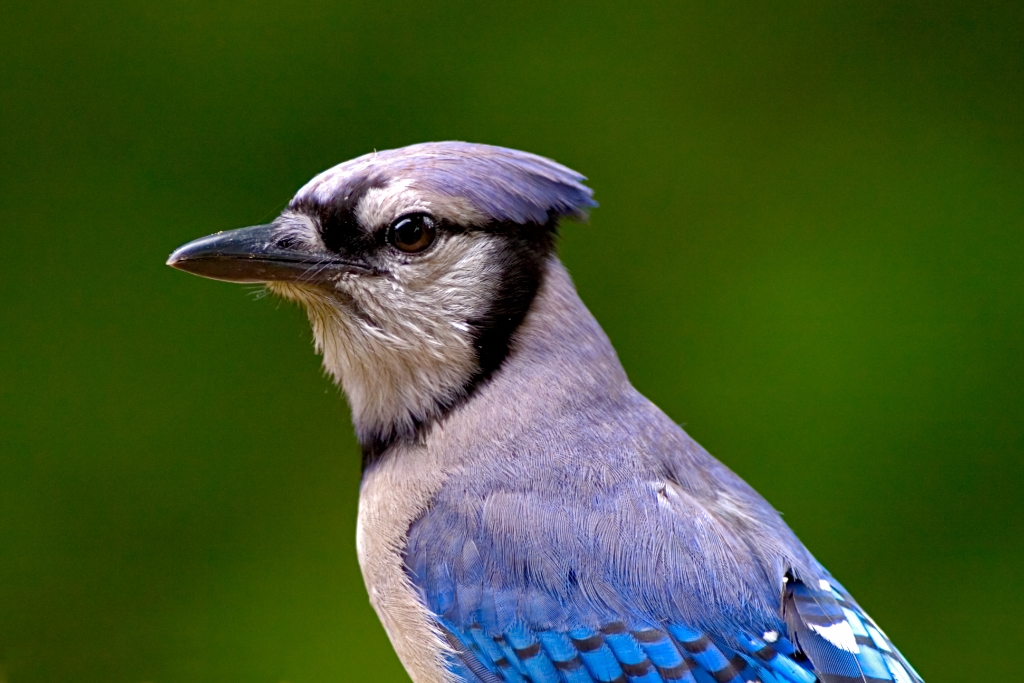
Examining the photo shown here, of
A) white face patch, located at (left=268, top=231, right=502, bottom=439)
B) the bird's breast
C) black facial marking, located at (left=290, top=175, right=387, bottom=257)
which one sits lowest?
the bird's breast

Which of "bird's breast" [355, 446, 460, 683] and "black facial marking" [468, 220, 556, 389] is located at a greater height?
"black facial marking" [468, 220, 556, 389]

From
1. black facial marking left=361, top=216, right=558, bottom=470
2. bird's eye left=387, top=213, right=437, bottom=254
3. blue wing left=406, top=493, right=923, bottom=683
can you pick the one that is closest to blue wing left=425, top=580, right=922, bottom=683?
blue wing left=406, top=493, right=923, bottom=683

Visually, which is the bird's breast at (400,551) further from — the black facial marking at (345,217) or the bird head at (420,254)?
the black facial marking at (345,217)

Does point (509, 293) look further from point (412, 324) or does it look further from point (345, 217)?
point (345, 217)

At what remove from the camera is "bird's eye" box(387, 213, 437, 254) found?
175 cm

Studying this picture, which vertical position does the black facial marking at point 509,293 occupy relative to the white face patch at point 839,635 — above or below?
above

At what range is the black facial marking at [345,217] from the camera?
1740mm

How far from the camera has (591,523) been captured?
1678 millimetres

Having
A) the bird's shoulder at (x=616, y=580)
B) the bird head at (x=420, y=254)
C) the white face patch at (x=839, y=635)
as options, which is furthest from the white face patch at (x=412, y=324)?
the white face patch at (x=839, y=635)

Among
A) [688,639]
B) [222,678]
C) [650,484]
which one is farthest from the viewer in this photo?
[222,678]

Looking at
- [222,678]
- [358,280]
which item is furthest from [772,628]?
[222,678]

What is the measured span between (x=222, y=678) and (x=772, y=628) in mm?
1687

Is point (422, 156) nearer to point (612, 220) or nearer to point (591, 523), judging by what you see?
point (591, 523)

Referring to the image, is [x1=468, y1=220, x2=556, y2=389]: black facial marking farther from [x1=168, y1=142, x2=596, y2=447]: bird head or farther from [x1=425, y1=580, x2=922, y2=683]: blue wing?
[x1=425, y1=580, x2=922, y2=683]: blue wing
